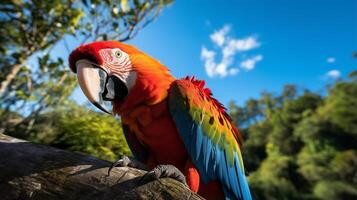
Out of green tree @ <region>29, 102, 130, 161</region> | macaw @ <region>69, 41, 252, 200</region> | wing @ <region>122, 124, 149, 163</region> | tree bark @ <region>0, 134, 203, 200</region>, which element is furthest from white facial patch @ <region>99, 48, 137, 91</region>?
green tree @ <region>29, 102, 130, 161</region>

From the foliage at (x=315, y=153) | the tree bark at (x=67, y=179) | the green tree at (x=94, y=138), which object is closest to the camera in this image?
the tree bark at (x=67, y=179)

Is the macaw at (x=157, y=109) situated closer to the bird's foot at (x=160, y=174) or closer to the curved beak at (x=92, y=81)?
the curved beak at (x=92, y=81)

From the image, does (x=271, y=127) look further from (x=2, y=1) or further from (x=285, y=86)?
A: (x=2, y=1)

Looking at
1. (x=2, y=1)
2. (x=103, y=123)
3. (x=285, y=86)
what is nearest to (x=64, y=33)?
(x=2, y=1)

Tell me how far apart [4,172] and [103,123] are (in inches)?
87.8

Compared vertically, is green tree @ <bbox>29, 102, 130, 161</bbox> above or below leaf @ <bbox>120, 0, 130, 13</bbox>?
below

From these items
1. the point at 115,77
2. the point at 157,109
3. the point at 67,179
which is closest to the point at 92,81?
the point at 115,77

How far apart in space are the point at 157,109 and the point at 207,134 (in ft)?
1.07

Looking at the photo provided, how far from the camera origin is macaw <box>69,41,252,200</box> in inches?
62.6

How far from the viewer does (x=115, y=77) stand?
5.26 feet

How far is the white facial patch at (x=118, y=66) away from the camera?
161cm

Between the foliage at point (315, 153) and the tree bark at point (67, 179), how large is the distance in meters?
14.2

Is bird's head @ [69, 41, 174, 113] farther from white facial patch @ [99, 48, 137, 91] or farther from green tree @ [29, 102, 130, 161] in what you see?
green tree @ [29, 102, 130, 161]

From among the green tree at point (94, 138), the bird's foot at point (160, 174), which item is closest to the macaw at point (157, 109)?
the bird's foot at point (160, 174)
